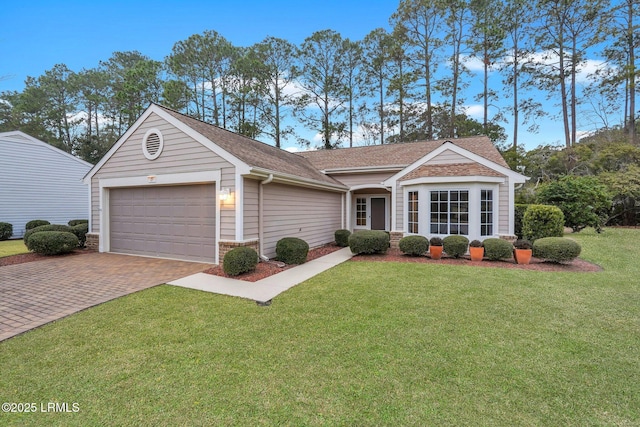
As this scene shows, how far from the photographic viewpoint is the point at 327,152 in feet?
56.1

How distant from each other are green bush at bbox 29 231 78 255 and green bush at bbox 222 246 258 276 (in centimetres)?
653

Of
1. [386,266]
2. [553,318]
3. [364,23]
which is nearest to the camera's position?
[553,318]

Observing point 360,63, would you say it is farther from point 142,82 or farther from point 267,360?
point 267,360

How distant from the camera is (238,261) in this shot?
22.3 ft

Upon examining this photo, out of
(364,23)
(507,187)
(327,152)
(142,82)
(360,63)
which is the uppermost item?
(364,23)

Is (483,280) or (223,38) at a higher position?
(223,38)

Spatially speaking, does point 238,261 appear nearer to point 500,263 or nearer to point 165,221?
point 165,221

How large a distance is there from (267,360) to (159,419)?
1.15m

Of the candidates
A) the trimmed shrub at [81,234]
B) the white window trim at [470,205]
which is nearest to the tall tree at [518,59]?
the white window trim at [470,205]

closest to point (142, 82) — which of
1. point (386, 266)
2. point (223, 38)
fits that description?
Answer: point (223, 38)

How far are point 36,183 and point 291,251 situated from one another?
1738 cm

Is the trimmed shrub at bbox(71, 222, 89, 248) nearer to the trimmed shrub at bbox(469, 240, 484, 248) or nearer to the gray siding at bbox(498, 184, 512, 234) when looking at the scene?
the trimmed shrub at bbox(469, 240, 484, 248)

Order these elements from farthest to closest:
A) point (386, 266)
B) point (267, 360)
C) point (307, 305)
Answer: point (386, 266) → point (307, 305) → point (267, 360)

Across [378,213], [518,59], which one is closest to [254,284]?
[378,213]
